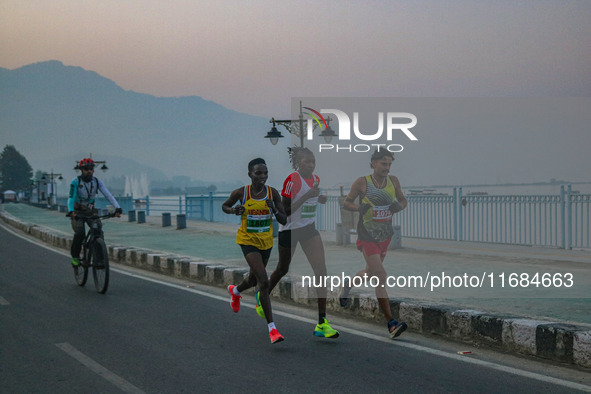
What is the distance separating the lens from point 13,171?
18800cm

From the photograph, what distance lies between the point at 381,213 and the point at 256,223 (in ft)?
4.07

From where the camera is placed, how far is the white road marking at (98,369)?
15.2 ft

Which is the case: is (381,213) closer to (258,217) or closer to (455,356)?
(258,217)

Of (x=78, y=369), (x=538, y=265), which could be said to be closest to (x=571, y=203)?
(x=538, y=265)

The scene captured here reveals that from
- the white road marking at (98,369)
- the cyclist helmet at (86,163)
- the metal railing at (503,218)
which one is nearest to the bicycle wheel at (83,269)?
the cyclist helmet at (86,163)

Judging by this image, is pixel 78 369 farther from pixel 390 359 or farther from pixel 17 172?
pixel 17 172

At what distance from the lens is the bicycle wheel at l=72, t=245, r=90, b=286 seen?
953 centimetres

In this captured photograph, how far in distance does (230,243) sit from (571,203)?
8413mm

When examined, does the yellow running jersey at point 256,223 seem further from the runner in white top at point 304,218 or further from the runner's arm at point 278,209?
the runner in white top at point 304,218

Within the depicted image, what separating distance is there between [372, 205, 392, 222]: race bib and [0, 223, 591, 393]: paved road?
3.94 feet

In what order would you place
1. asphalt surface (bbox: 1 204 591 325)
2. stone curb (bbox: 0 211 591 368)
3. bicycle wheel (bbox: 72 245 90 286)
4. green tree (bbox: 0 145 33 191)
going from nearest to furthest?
1. stone curb (bbox: 0 211 591 368)
2. asphalt surface (bbox: 1 204 591 325)
3. bicycle wheel (bbox: 72 245 90 286)
4. green tree (bbox: 0 145 33 191)

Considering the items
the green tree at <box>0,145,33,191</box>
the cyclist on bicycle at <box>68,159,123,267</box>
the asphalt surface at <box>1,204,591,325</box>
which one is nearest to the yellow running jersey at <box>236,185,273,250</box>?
the asphalt surface at <box>1,204,591,325</box>

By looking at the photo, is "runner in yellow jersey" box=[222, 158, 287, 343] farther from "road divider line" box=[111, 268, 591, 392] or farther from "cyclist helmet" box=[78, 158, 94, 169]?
"cyclist helmet" box=[78, 158, 94, 169]

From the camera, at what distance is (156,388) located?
181 inches
